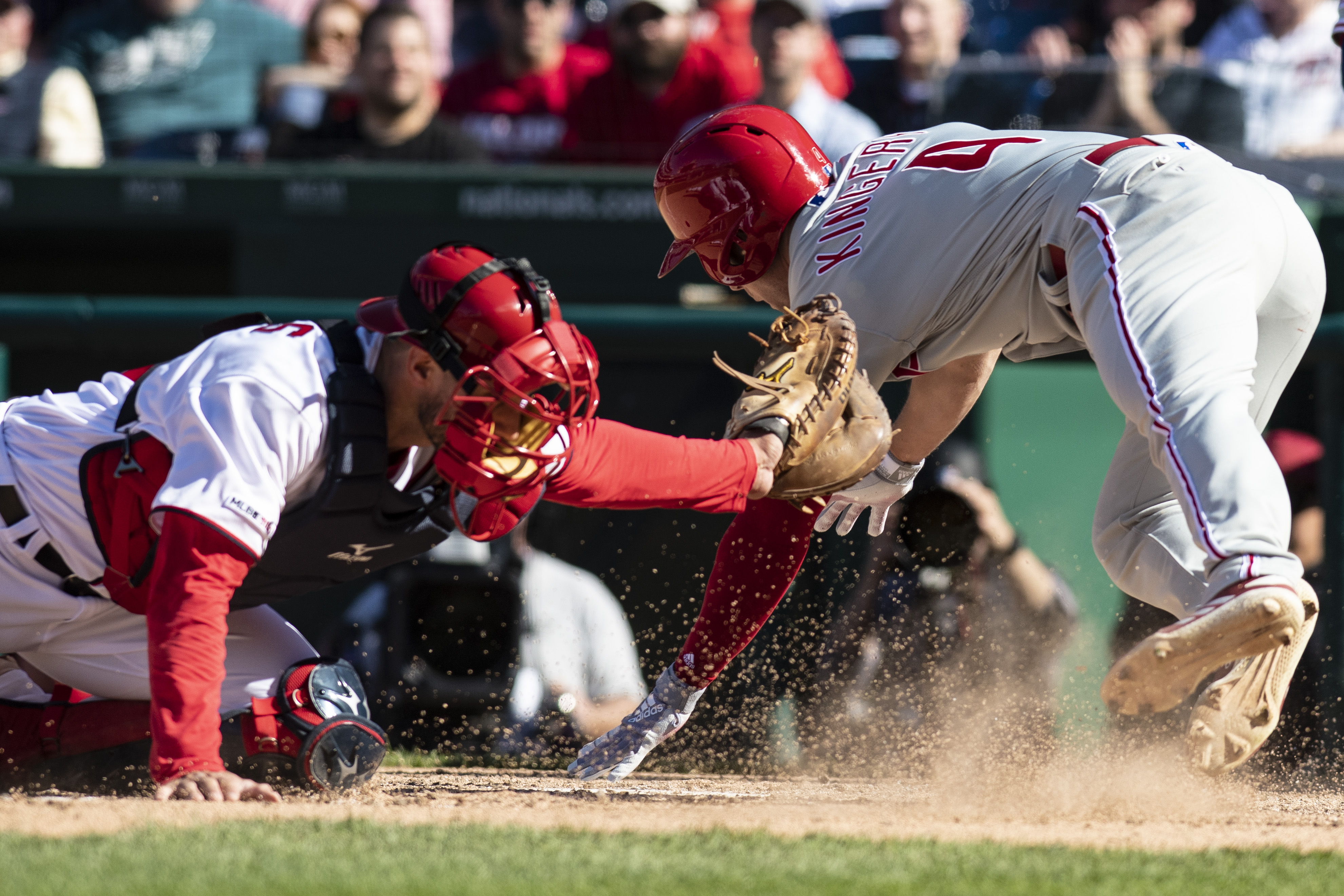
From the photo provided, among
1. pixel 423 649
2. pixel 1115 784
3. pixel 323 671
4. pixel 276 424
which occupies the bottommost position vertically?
pixel 423 649

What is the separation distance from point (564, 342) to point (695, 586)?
2.60 m

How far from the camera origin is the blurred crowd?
19.6ft

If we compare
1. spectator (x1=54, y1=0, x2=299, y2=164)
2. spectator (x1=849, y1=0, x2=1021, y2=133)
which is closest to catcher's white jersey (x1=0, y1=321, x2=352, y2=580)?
spectator (x1=849, y1=0, x2=1021, y2=133)

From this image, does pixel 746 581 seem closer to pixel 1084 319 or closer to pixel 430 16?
pixel 1084 319

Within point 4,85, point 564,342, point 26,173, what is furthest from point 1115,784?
point 4,85

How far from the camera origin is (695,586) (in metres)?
5.47

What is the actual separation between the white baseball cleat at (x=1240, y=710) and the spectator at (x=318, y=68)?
15.4 feet

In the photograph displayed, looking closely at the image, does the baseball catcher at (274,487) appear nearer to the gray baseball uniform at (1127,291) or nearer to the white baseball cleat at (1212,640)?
the gray baseball uniform at (1127,291)

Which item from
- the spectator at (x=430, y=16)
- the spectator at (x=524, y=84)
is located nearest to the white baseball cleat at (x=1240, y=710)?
the spectator at (x=524, y=84)

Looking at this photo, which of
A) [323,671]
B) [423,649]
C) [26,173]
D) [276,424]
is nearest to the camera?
[276,424]

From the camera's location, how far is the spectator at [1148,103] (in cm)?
588

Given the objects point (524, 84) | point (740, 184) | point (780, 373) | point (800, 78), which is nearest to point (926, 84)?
point (800, 78)

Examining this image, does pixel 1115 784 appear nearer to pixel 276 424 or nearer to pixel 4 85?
pixel 276 424

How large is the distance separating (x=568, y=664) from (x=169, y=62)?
387 cm
